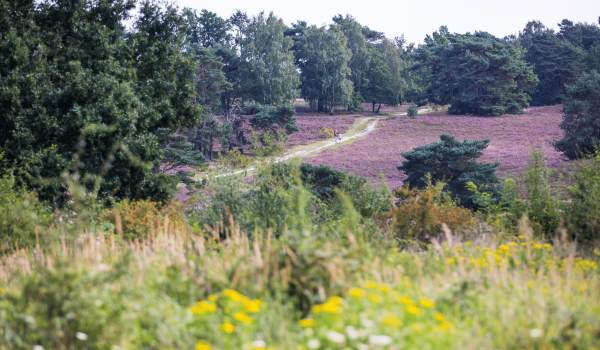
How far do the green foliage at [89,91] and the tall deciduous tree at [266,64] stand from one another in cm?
2994

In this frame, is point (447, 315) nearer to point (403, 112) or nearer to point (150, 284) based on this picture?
point (150, 284)

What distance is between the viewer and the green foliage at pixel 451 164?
626 inches

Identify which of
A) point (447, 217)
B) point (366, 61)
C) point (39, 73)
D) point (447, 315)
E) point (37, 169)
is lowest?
point (447, 217)

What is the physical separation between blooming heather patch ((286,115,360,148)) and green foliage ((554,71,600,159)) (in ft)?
62.9

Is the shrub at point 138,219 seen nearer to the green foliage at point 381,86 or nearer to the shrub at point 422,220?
the shrub at point 422,220

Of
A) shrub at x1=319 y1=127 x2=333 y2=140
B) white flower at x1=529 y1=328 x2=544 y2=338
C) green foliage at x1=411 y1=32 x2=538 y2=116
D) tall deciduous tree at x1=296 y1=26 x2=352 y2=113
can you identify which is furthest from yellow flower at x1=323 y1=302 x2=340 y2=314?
tall deciduous tree at x1=296 y1=26 x2=352 y2=113

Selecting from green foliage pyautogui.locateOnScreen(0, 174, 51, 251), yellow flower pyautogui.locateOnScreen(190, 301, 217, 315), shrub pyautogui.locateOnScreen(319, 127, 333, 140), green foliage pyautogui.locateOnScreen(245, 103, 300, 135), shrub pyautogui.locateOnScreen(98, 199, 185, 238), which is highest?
green foliage pyautogui.locateOnScreen(245, 103, 300, 135)

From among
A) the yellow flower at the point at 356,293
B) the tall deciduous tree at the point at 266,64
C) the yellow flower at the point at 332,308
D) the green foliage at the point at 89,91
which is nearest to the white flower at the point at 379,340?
the yellow flower at the point at 332,308


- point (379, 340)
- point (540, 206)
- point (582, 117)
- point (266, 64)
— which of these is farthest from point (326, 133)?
point (379, 340)

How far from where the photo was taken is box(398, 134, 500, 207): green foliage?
15906 millimetres

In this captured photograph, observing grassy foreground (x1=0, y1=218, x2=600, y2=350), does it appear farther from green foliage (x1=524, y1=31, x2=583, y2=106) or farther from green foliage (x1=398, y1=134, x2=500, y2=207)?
green foliage (x1=524, y1=31, x2=583, y2=106)

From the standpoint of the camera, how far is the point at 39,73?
940cm

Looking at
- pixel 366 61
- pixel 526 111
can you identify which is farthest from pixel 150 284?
pixel 366 61

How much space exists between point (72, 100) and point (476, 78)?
141 feet
